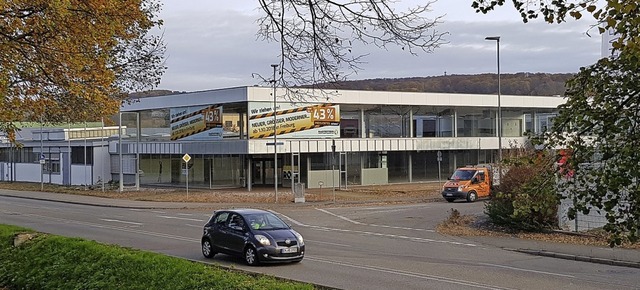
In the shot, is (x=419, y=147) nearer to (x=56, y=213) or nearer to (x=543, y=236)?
(x=56, y=213)

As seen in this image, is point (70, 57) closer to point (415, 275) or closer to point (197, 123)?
point (415, 275)

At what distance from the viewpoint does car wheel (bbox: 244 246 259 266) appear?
1859cm

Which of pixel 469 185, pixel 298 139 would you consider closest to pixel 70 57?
pixel 469 185

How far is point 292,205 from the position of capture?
137 ft

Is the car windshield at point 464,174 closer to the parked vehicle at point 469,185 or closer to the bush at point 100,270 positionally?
the parked vehicle at point 469,185

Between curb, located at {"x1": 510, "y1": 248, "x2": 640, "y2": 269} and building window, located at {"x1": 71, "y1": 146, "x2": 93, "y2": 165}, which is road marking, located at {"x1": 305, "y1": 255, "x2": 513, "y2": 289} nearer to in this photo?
curb, located at {"x1": 510, "y1": 248, "x2": 640, "y2": 269}

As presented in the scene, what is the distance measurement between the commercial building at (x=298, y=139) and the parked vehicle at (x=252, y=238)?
31771 millimetres

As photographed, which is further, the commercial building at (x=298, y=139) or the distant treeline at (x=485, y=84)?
the distant treeline at (x=485, y=84)

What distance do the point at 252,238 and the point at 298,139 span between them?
36.0 metres

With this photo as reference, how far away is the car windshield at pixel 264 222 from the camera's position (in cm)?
1941

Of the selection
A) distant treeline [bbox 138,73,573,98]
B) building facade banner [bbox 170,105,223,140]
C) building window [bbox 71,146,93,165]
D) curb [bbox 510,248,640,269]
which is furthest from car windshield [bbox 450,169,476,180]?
building window [bbox 71,146,93,165]

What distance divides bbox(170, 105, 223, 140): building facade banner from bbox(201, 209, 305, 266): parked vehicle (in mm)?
35313

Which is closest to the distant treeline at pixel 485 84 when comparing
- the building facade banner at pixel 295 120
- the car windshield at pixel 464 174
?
the building facade banner at pixel 295 120

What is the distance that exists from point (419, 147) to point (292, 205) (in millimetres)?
22132
